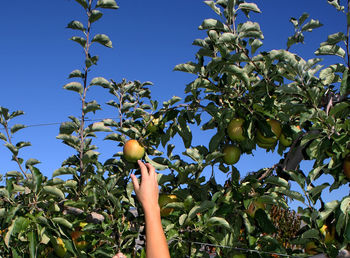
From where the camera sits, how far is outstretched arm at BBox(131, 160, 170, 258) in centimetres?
167

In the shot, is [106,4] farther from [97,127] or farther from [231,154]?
[231,154]

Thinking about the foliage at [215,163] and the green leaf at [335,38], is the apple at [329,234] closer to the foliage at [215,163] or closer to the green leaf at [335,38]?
the foliage at [215,163]

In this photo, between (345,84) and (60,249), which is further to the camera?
(60,249)

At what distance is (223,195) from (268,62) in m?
0.97

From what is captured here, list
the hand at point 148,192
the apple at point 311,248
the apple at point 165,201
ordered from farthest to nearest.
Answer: the apple at point 165,201 < the apple at point 311,248 < the hand at point 148,192

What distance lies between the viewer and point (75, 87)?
2.78 meters

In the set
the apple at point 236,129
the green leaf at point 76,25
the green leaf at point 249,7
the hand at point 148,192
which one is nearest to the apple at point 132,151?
the apple at point 236,129

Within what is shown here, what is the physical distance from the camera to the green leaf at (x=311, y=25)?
2621mm

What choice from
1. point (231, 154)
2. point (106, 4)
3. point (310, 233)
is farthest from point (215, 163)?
point (106, 4)

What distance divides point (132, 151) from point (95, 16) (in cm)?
106

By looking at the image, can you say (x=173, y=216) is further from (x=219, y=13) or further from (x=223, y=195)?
(x=219, y=13)

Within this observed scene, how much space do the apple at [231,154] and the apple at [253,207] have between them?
0.36 metres

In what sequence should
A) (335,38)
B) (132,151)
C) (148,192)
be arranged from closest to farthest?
(148,192)
(335,38)
(132,151)

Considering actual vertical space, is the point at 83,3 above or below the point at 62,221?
above
